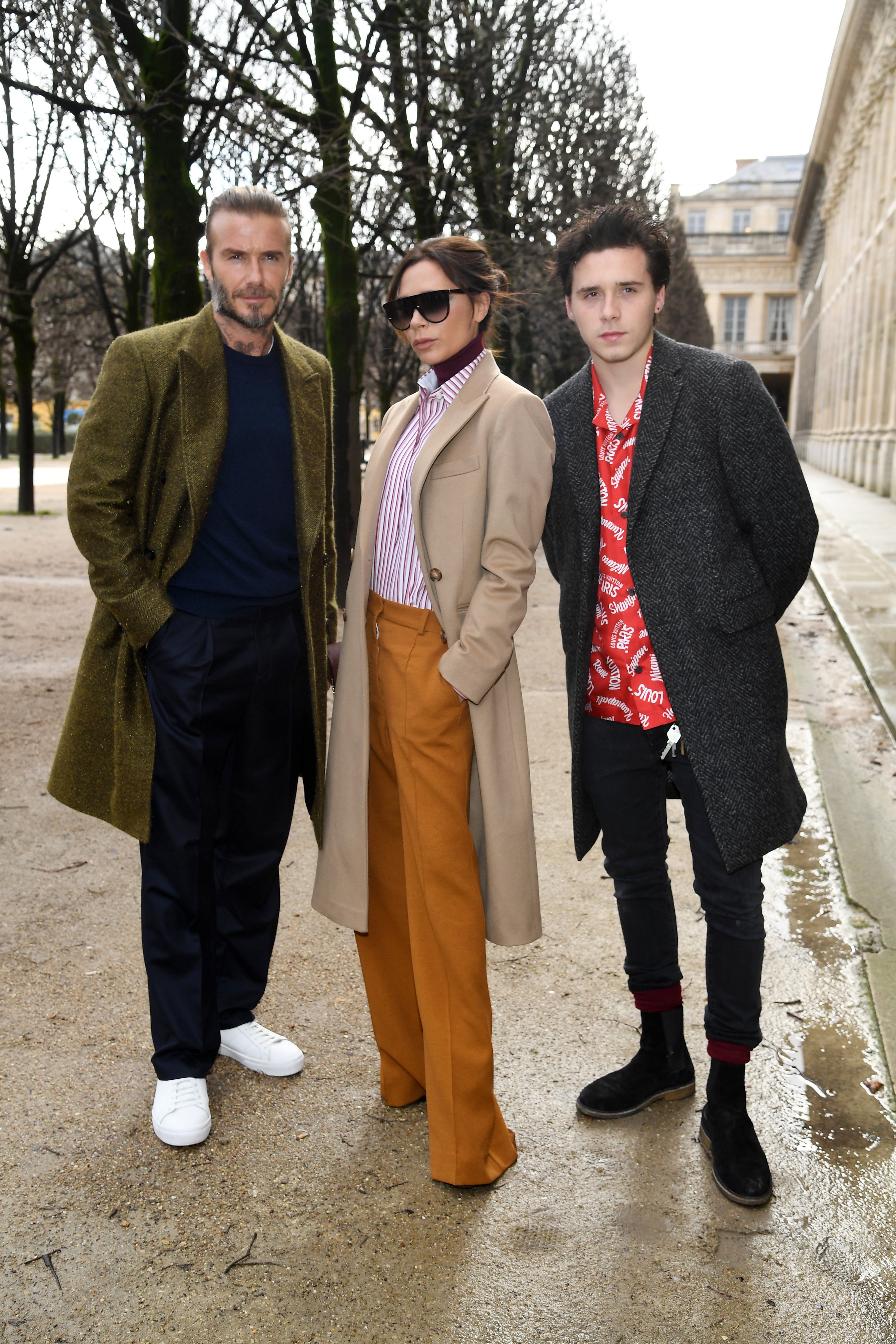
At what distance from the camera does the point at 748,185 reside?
99125mm

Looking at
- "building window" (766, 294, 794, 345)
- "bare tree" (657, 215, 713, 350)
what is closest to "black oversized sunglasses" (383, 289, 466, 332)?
"bare tree" (657, 215, 713, 350)

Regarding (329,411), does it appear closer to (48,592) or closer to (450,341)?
(450,341)

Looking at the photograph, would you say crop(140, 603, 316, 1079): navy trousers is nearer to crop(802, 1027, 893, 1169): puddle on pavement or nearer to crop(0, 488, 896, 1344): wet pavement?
crop(0, 488, 896, 1344): wet pavement

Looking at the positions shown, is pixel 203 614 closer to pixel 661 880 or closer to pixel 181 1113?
pixel 181 1113

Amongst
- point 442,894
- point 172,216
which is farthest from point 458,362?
point 172,216

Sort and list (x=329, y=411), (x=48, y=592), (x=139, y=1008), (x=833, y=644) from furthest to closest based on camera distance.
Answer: (x=48, y=592), (x=833, y=644), (x=139, y=1008), (x=329, y=411)

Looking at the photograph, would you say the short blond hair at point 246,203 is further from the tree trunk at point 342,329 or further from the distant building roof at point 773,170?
the distant building roof at point 773,170

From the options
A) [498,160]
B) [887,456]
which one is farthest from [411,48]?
[887,456]

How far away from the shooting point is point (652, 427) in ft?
9.16

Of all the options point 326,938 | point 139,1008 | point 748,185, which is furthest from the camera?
point 748,185

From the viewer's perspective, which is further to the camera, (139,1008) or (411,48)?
(411,48)

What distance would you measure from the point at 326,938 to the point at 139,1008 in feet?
2.53

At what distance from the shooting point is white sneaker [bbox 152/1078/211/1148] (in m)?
2.91

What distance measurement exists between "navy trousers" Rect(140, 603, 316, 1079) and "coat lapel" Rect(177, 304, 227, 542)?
328 mm
